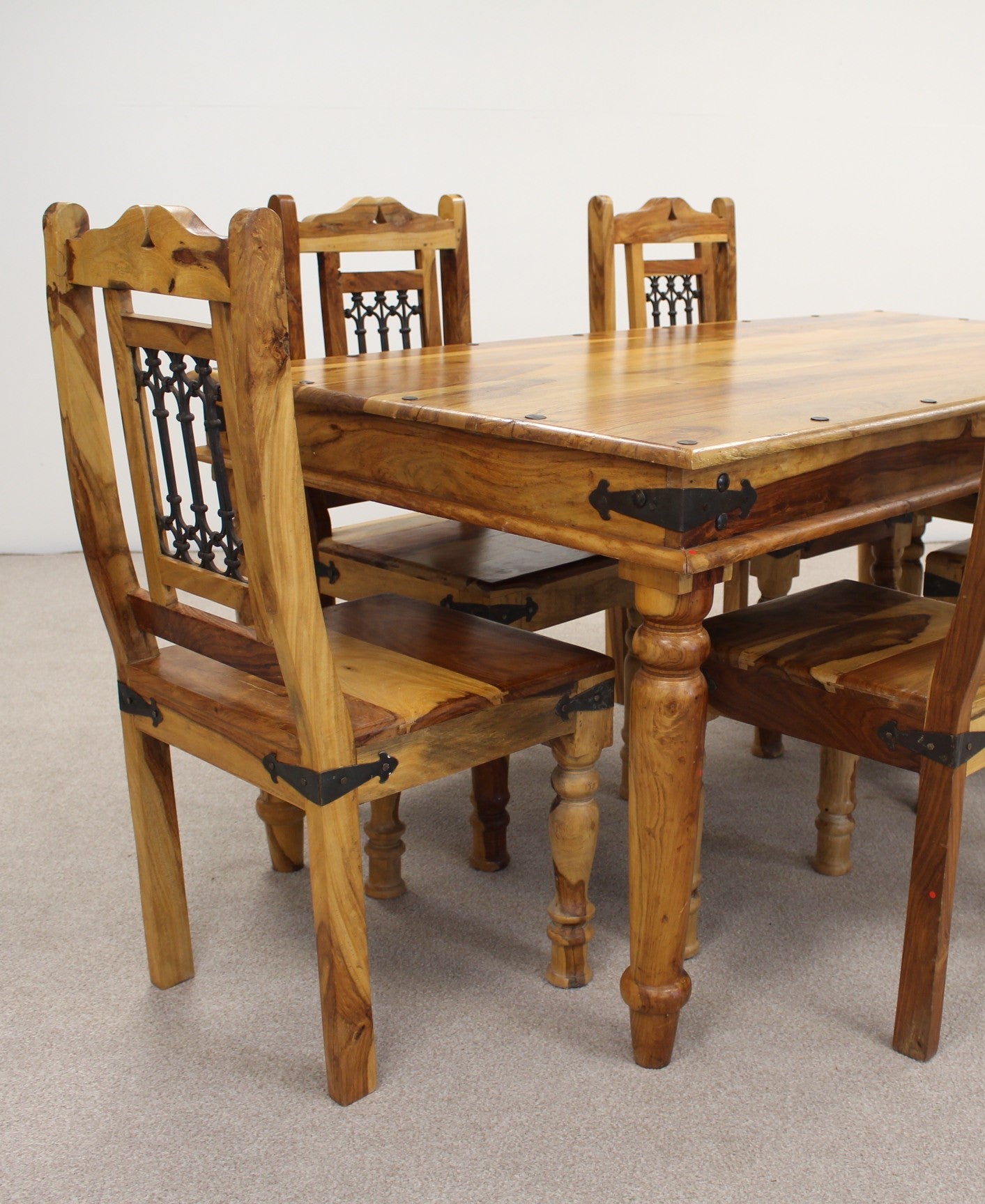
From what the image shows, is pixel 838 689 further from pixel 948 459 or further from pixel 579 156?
pixel 579 156

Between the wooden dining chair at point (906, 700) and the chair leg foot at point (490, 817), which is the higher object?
the wooden dining chair at point (906, 700)

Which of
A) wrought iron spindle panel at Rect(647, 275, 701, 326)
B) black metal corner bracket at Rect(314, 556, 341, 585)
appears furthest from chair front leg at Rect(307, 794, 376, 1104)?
wrought iron spindle panel at Rect(647, 275, 701, 326)

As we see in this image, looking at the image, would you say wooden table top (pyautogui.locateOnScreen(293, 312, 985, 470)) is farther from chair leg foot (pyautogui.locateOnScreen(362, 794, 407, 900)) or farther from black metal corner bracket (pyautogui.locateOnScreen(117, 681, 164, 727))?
chair leg foot (pyautogui.locateOnScreen(362, 794, 407, 900))

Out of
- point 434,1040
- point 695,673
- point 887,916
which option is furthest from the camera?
point 887,916

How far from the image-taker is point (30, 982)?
1.76m

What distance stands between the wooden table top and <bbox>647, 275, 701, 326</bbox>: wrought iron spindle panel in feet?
1.08

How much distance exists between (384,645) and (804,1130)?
2.48ft

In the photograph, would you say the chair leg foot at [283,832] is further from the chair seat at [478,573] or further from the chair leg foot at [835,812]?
the chair leg foot at [835,812]

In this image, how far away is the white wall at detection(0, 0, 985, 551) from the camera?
12.3ft

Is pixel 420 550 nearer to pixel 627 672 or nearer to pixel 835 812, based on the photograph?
pixel 627 672

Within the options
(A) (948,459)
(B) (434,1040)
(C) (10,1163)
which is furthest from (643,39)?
(C) (10,1163)

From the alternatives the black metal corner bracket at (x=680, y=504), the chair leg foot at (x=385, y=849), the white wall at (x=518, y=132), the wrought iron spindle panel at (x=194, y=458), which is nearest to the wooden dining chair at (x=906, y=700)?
the black metal corner bracket at (x=680, y=504)

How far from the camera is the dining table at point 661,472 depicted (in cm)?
132

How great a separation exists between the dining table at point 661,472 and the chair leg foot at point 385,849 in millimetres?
498
